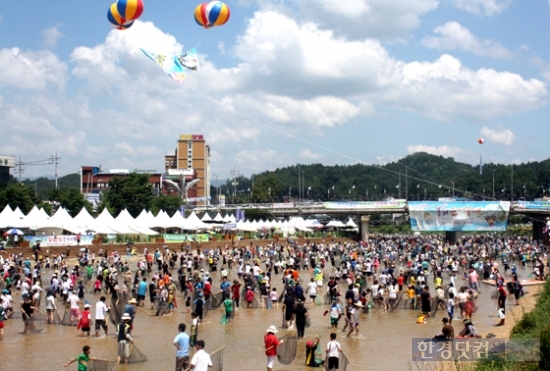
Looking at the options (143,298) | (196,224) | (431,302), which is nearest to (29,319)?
(143,298)

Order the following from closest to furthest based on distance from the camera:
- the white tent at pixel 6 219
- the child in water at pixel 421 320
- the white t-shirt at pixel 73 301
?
the white t-shirt at pixel 73 301 → the child in water at pixel 421 320 → the white tent at pixel 6 219

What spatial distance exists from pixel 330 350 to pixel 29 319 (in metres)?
9.62

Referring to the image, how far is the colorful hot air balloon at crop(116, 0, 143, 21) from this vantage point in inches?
935

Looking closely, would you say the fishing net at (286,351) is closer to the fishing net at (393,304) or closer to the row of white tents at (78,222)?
the fishing net at (393,304)

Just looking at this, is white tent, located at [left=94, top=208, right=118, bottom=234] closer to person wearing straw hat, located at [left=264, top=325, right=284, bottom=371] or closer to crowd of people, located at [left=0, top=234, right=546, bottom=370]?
crowd of people, located at [left=0, top=234, right=546, bottom=370]

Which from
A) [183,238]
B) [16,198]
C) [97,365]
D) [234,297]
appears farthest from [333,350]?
[16,198]

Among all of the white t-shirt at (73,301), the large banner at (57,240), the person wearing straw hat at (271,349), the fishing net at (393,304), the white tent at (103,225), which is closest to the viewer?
the person wearing straw hat at (271,349)

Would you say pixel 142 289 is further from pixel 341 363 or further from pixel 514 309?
pixel 514 309

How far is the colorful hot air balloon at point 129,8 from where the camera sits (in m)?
23.8

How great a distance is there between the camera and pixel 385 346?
60.0 ft

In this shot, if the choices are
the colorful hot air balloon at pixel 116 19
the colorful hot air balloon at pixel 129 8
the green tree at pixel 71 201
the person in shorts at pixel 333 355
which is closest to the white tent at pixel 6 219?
the colorful hot air balloon at pixel 116 19

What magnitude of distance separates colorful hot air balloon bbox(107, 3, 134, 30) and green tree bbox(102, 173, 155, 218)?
70386mm

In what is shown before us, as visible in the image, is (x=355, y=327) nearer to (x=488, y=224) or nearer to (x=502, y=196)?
(x=488, y=224)

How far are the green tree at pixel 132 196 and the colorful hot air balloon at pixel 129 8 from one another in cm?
7139
